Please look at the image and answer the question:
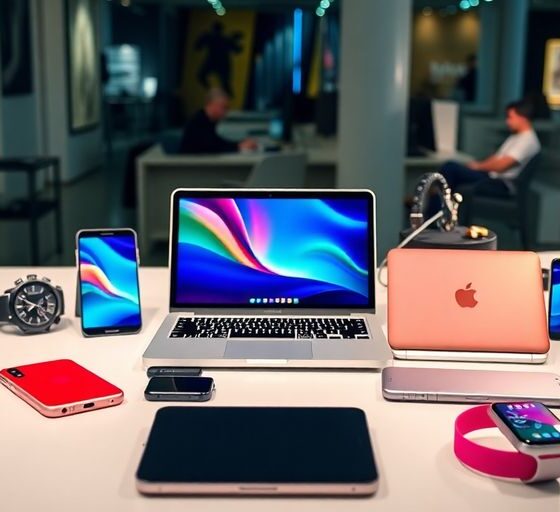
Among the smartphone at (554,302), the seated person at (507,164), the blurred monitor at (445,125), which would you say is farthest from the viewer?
the blurred monitor at (445,125)

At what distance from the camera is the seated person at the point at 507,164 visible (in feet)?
20.6

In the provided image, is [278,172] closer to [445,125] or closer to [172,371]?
[445,125]

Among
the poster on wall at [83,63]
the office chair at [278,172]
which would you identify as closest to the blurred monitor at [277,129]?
the office chair at [278,172]

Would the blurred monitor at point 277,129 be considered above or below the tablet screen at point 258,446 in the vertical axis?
above

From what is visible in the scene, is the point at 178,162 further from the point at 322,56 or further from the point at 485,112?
the point at 322,56

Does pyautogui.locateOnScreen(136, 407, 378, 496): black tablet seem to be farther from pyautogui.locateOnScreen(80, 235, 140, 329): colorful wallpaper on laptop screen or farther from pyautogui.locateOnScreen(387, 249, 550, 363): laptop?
pyautogui.locateOnScreen(80, 235, 140, 329): colorful wallpaper on laptop screen

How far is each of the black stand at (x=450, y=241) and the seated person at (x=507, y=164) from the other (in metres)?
4.34

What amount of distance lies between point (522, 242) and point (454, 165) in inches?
30.2

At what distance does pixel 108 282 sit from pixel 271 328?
0.39 meters

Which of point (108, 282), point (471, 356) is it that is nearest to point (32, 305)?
point (108, 282)

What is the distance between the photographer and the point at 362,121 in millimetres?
5098

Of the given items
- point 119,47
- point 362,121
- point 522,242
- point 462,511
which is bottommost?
point 522,242

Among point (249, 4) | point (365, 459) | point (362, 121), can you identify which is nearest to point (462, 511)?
point (365, 459)

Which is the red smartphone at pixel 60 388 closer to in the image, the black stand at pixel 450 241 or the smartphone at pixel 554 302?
the black stand at pixel 450 241
